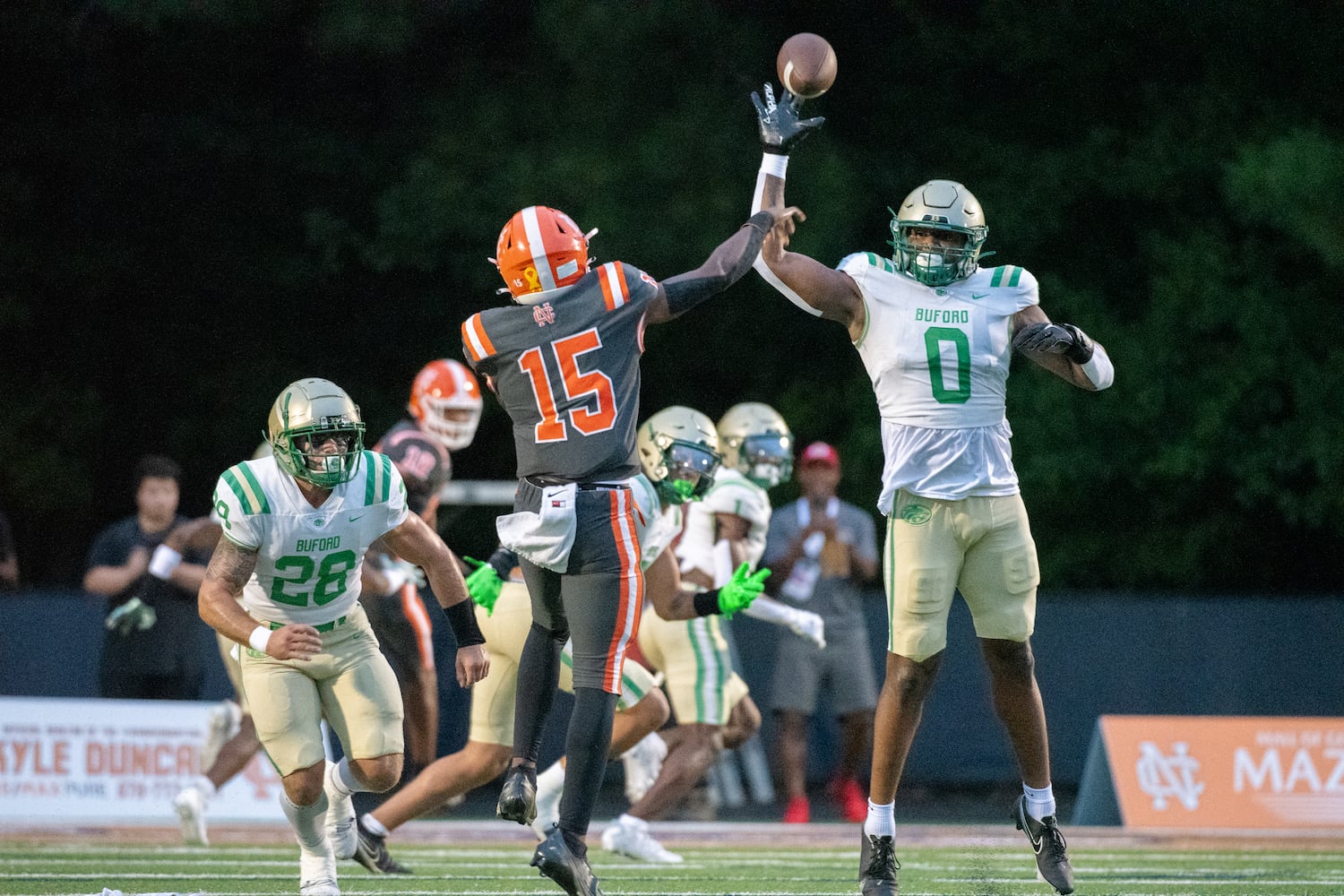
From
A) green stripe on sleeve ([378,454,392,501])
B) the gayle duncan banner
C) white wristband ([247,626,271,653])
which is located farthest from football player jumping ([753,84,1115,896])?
the gayle duncan banner

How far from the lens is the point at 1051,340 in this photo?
5.55 meters

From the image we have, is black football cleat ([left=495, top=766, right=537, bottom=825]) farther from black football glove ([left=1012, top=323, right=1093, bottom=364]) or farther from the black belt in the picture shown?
black football glove ([left=1012, top=323, right=1093, bottom=364])

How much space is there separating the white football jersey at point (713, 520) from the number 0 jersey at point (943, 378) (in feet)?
9.41

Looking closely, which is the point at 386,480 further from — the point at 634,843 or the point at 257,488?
the point at 634,843

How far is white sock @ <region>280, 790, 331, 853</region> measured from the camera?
5.80 metres

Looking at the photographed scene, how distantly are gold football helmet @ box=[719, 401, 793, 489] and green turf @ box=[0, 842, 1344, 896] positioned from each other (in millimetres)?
1906

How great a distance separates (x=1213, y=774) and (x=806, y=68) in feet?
15.7

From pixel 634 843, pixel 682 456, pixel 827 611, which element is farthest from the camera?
pixel 827 611

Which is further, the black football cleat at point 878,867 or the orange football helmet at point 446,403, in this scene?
the orange football helmet at point 446,403

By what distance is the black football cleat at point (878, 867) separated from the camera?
558 cm

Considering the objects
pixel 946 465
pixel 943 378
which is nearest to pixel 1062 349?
pixel 943 378

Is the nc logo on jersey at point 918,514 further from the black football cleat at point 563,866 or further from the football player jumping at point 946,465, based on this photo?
the black football cleat at point 563,866

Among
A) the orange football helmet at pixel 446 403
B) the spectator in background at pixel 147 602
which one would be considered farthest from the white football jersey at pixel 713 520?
the spectator in background at pixel 147 602

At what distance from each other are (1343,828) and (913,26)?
8613 mm
